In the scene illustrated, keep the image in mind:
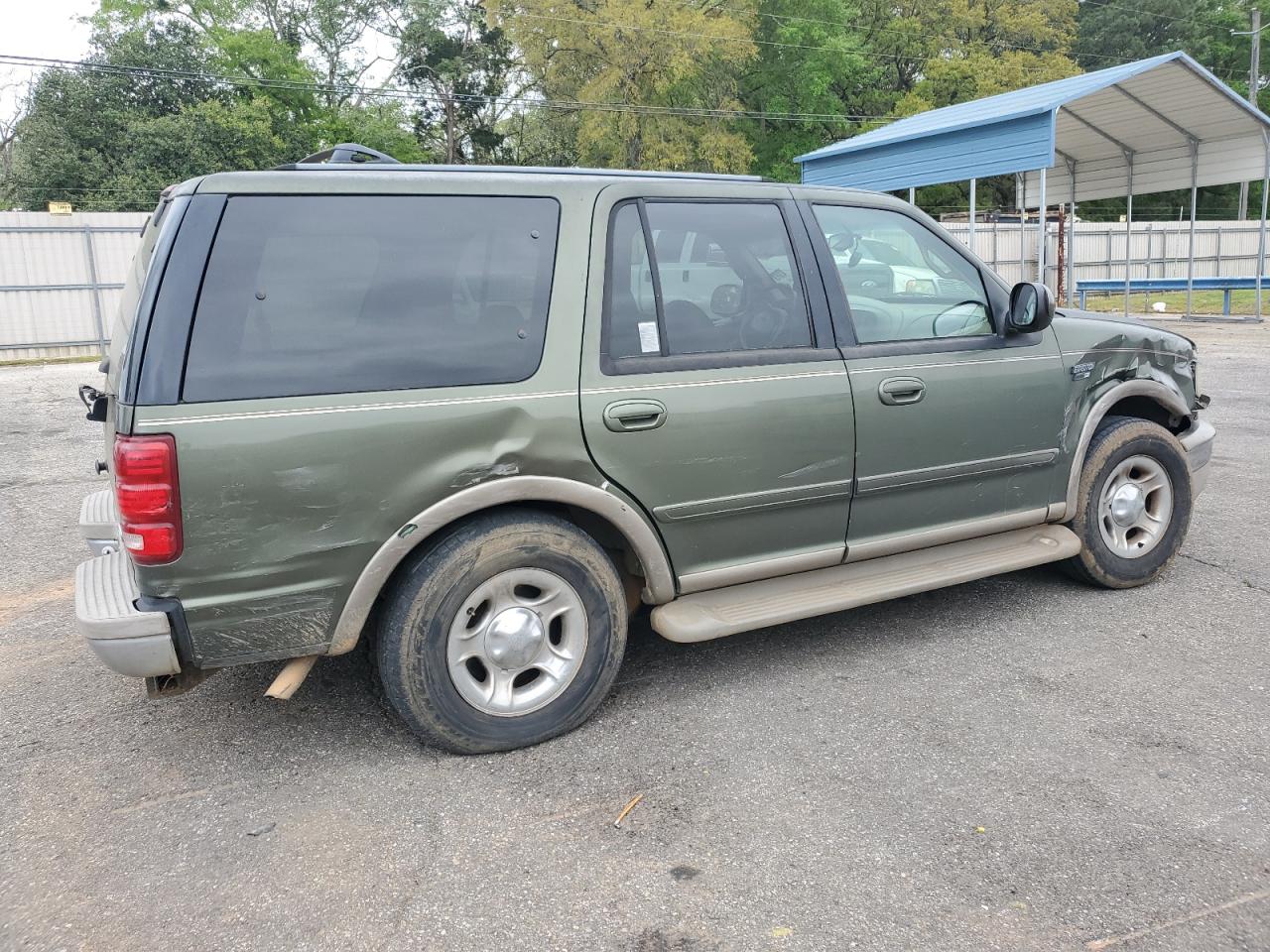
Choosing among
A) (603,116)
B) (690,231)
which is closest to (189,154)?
(603,116)

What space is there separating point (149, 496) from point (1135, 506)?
13.5ft

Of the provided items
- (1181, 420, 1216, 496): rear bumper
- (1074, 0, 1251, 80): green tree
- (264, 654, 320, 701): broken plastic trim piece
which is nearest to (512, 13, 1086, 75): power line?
(1074, 0, 1251, 80): green tree

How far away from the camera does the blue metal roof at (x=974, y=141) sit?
15.0m

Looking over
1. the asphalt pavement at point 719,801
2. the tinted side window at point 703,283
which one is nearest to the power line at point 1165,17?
the asphalt pavement at point 719,801

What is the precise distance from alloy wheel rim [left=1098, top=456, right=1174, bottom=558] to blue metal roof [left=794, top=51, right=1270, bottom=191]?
33.4 feet

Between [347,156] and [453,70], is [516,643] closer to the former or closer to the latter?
[347,156]

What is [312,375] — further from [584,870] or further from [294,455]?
[584,870]

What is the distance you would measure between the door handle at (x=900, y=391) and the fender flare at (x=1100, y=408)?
Result: 963 mm

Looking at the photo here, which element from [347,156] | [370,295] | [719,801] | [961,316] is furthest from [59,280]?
[719,801]

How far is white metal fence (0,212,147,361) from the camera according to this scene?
19.8 metres

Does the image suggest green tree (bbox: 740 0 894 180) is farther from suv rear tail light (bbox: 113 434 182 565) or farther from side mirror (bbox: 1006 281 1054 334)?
suv rear tail light (bbox: 113 434 182 565)

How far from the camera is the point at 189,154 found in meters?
34.9

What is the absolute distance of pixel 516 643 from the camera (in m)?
3.25

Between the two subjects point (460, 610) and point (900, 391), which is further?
point (900, 391)
